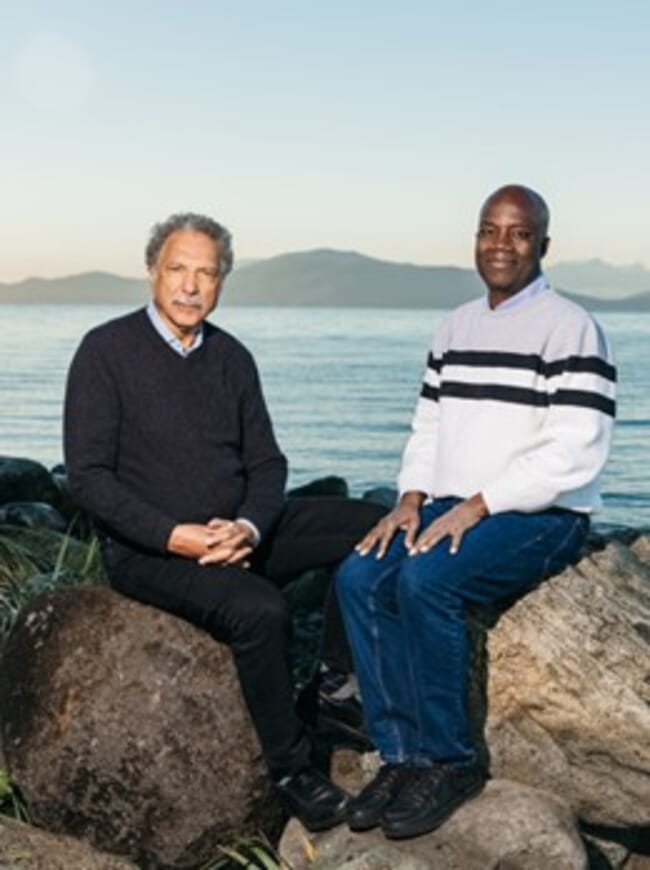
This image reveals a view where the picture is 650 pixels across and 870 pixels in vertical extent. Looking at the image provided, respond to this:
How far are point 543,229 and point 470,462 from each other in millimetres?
981

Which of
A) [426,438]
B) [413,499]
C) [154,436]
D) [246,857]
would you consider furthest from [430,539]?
[246,857]

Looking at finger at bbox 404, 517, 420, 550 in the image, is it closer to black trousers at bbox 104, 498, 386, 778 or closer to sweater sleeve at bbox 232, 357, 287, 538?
black trousers at bbox 104, 498, 386, 778

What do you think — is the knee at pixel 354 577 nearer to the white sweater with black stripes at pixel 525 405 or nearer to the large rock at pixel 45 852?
the white sweater with black stripes at pixel 525 405

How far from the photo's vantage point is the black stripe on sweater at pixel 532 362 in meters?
6.24

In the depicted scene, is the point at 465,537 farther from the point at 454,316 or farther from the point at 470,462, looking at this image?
the point at 454,316

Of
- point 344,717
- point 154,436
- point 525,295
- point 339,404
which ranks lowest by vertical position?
point 339,404

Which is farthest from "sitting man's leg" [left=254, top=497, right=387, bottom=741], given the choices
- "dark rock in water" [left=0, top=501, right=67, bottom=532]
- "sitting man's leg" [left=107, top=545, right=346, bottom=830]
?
"dark rock in water" [left=0, top=501, right=67, bottom=532]

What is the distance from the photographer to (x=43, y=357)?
61.7m

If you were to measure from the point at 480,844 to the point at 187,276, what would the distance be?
247 cm

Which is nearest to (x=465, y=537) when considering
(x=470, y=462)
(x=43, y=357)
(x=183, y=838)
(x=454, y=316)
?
(x=470, y=462)

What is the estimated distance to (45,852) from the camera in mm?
6289

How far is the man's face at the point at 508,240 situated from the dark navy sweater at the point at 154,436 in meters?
1.11

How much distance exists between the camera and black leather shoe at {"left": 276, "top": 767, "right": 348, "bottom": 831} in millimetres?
6238

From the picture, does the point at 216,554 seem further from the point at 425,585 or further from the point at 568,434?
the point at 568,434
